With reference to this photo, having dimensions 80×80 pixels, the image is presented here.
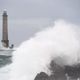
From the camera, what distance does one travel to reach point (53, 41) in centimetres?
2344

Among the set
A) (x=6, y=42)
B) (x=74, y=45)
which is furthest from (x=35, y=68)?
(x=6, y=42)

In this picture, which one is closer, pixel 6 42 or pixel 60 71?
pixel 60 71

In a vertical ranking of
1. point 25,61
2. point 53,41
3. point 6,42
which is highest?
point 6,42

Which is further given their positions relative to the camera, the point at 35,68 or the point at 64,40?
the point at 64,40

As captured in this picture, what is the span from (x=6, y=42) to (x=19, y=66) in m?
38.4

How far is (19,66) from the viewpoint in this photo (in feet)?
71.1

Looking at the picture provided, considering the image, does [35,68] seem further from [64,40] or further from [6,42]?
[6,42]

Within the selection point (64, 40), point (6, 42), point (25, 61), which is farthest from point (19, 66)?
point (6, 42)

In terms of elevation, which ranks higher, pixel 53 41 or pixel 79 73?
pixel 53 41

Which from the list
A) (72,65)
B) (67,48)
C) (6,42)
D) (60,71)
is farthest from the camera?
(6,42)

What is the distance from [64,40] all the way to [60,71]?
158 inches

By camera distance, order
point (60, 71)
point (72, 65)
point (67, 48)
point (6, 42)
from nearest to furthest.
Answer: point (60, 71), point (72, 65), point (67, 48), point (6, 42)

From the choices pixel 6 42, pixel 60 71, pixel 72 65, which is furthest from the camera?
pixel 6 42

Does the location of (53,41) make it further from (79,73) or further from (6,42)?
(6,42)
